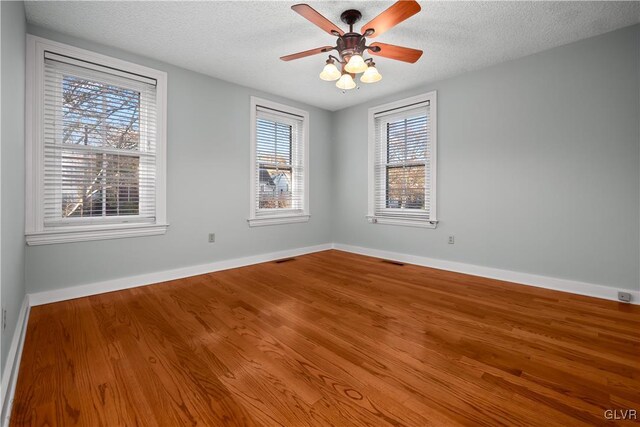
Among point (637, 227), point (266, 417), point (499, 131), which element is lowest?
point (266, 417)

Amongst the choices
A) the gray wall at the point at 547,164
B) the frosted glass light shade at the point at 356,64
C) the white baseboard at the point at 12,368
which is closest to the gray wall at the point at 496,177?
the gray wall at the point at 547,164

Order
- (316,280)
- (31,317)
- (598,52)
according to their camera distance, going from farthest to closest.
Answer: (316,280)
(598,52)
(31,317)

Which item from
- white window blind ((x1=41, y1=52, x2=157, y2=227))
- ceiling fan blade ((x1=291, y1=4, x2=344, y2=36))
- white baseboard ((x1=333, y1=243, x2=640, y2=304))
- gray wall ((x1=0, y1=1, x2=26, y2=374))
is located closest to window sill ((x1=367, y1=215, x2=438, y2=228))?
white baseboard ((x1=333, y1=243, x2=640, y2=304))

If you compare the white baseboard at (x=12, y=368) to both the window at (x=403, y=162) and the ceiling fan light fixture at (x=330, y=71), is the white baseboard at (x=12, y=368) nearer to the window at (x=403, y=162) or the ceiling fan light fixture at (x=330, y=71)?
the ceiling fan light fixture at (x=330, y=71)

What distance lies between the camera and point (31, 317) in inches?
89.4

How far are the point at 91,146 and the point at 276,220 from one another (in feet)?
7.82

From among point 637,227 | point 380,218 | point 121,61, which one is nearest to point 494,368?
point 637,227

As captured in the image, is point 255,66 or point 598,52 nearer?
point 598,52

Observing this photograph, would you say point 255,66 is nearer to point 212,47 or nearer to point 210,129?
point 212,47

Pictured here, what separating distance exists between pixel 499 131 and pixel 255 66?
9.85 ft

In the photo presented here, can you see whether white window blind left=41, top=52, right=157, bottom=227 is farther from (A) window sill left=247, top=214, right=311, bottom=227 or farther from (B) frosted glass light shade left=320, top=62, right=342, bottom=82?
(B) frosted glass light shade left=320, top=62, right=342, bottom=82

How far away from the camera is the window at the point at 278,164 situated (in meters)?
4.18

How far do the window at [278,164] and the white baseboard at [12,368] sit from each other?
2.48 meters

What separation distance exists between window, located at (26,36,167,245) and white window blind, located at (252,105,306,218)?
1358mm
